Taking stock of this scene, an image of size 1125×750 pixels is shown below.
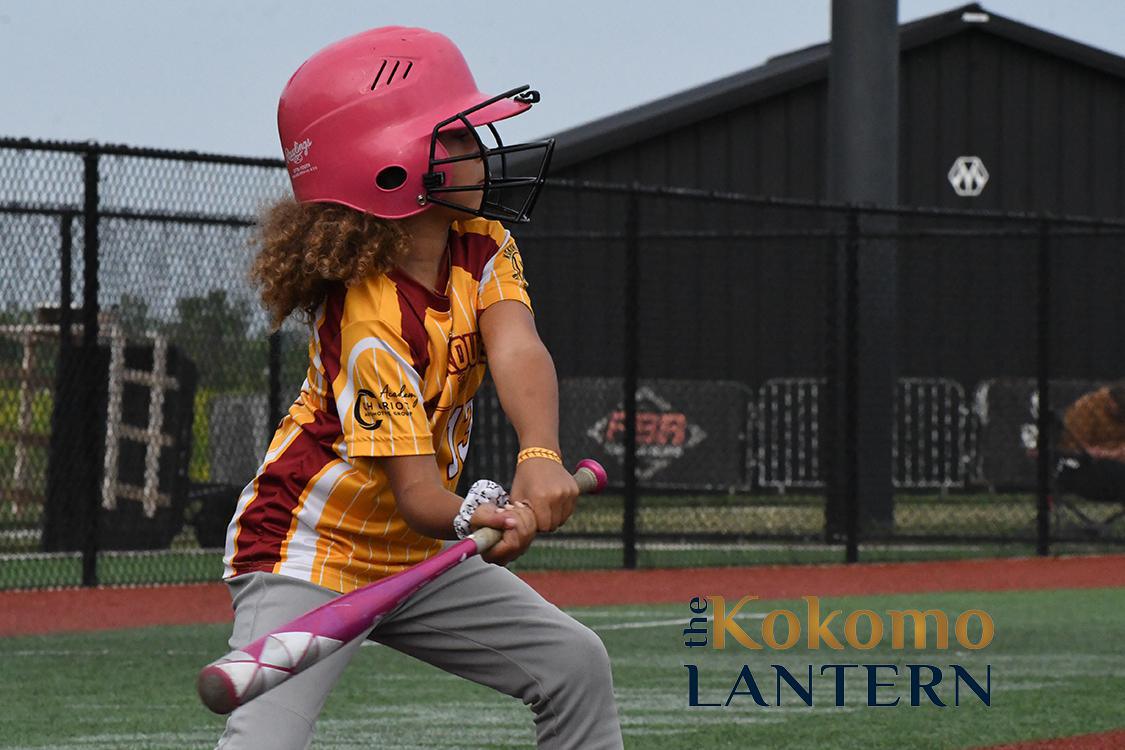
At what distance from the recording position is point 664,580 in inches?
482

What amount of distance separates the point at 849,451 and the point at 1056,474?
2.25m

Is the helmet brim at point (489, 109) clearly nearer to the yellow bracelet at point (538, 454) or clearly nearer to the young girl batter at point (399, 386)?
the young girl batter at point (399, 386)

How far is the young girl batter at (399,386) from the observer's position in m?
3.23

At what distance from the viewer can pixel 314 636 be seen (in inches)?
115

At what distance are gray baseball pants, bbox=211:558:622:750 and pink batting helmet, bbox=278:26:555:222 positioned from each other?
694 millimetres

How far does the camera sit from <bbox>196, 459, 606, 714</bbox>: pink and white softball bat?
8.87ft

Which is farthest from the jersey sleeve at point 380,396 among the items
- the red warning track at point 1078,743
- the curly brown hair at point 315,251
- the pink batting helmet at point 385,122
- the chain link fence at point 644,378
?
the chain link fence at point 644,378

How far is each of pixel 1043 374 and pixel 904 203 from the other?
34.7 feet

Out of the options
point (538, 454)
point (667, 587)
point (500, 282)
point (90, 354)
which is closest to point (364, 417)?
point (538, 454)

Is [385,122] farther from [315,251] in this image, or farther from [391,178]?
[315,251]

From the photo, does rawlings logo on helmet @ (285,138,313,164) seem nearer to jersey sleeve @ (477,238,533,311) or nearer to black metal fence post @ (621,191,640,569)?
jersey sleeve @ (477,238,533,311)

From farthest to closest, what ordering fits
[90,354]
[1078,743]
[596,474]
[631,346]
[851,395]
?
[851,395]
[631,346]
[90,354]
[1078,743]
[596,474]

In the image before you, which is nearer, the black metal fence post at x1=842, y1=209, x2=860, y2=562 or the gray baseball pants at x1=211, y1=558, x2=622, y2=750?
the gray baseball pants at x1=211, y1=558, x2=622, y2=750

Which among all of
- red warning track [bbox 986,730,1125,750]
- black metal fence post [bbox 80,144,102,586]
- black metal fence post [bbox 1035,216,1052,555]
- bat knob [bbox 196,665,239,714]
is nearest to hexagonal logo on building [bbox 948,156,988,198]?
black metal fence post [bbox 1035,216,1052,555]
